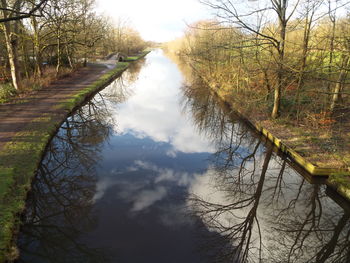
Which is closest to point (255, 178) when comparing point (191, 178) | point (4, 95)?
point (191, 178)

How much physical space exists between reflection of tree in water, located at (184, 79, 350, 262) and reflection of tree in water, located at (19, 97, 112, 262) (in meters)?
3.01

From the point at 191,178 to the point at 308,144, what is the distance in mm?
5114

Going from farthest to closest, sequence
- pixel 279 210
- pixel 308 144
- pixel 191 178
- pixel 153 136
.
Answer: pixel 153 136, pixel 308 144, pixel 191 178, pixel 279 210

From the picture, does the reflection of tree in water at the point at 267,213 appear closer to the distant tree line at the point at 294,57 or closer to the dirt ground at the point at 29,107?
the distant tree line at the point at 294,57

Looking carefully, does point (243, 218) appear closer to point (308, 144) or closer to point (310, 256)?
point (310, 256)

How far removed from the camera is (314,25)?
11.1m

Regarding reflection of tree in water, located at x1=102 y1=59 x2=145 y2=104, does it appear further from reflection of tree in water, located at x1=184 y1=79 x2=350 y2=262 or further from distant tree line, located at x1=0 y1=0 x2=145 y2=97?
reflection of tree in water, located at x1=184 y1=79 x2=350 y2=262

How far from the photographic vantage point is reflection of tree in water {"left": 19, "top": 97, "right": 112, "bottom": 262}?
5.24 metres

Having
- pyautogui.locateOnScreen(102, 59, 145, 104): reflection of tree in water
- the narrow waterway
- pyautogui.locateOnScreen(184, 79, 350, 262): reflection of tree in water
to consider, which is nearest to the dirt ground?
the narrow waterway

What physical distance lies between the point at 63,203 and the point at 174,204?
3.13m

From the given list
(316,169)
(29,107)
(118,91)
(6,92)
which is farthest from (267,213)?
(118,91)

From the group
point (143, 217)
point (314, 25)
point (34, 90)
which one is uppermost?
point (314, 25)

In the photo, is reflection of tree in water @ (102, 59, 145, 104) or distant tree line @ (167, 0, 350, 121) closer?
distant tree line @ (167, 0, 350, 121)

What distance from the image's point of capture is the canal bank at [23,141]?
5.31 meters
